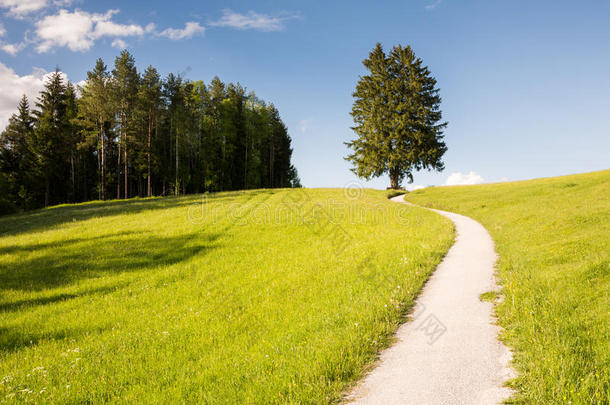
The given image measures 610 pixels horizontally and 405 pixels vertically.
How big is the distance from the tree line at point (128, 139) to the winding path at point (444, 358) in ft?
167

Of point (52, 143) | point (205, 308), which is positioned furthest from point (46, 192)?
point (205, 308)

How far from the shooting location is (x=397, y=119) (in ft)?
152

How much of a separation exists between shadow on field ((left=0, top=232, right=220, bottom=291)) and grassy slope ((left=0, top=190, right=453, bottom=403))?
0.10m

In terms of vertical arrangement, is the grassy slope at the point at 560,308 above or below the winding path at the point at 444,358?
above

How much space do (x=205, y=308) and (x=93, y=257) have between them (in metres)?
9.81

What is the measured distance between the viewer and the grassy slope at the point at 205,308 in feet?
17.2

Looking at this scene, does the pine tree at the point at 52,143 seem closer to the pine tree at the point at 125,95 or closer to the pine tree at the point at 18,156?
the pine tree at the point at 18,156

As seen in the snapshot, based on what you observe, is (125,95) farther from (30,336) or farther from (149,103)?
(30,336)

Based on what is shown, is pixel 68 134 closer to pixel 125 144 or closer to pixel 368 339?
pixel 125 144

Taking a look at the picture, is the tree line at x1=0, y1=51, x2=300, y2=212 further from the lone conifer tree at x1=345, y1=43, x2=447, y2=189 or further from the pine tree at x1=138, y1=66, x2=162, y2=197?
the lone conifer tree at x1=345, y1=43, x2=447, y2=189

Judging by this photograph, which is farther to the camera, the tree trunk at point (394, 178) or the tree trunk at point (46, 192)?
the tree trunk at point (394, 178)

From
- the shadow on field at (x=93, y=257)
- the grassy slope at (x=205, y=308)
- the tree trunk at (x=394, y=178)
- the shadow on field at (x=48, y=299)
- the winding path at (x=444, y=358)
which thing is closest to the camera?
the winding path at (x=444, y=358)

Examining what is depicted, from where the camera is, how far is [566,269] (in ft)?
27.9

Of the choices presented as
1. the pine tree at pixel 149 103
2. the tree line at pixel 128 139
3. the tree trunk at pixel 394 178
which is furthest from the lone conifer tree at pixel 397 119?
the pine tree at pixel 149 103
